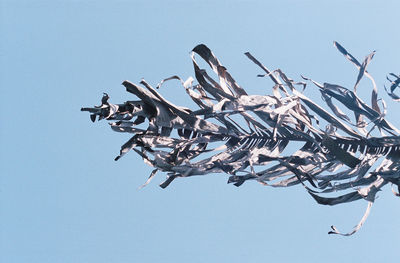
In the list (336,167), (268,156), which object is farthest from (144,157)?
(336,167)

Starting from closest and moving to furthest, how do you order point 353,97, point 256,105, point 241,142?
point 256,105 → point 353,97 → point 241,142

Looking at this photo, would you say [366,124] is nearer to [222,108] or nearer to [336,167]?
[336,167]

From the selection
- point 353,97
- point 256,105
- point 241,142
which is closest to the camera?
point 256,105

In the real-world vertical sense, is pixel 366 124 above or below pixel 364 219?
above

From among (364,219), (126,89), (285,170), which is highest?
(126,89)

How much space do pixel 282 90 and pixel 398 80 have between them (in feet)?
2.56

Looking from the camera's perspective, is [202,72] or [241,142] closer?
[202,72]

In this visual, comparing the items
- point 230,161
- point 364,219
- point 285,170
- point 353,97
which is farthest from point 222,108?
point 364,219

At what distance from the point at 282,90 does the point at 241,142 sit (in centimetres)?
49

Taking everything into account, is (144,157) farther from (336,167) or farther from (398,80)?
(398,80)

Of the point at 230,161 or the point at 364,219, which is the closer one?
the point at 364,219

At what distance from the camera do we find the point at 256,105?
10.3 ft

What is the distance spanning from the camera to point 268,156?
333 cm

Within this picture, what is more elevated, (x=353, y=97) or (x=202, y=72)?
(x=202, y=72)
